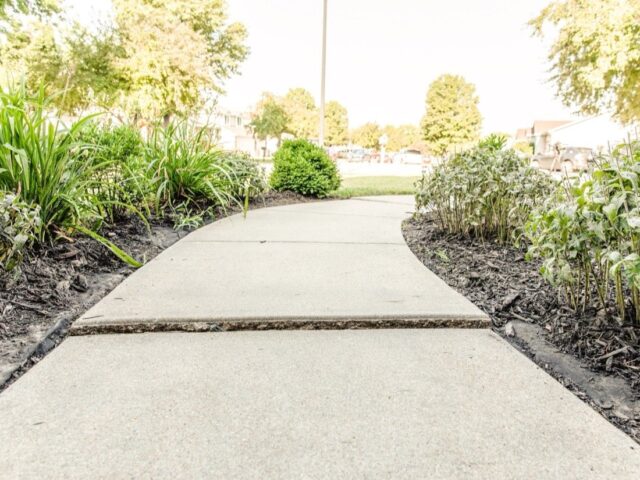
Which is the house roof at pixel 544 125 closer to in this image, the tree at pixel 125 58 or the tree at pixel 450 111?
the tree at pixel 450 111

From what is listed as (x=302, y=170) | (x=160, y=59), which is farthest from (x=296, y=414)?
(x=160, y=59)

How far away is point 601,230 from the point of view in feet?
5.47

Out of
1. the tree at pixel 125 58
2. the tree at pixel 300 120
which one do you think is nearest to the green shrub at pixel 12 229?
the tree at pixel 125 58

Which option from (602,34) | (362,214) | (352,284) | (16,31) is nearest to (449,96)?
(602,34)

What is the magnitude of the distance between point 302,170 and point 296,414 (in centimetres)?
575

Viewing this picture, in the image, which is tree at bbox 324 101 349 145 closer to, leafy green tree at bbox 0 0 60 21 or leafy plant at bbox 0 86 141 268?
leafy green tree at bbox 0 0 60 21

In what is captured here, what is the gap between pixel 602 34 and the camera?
43.9ft

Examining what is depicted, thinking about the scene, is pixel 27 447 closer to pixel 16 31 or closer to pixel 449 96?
pixel 16 31

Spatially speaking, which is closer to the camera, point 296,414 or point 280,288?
point 296,414

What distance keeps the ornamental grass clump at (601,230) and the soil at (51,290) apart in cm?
208

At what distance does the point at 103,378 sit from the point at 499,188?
9.30 ft

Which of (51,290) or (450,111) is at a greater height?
(450,111)

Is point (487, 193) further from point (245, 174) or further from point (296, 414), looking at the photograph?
point (245, 174)

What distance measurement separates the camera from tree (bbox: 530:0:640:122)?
12758 millimetres
